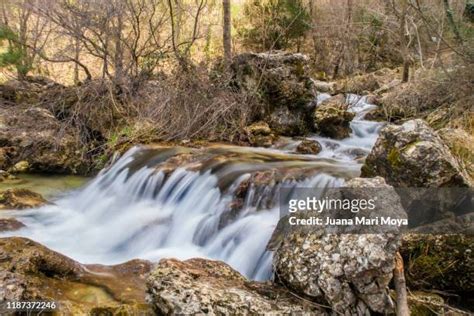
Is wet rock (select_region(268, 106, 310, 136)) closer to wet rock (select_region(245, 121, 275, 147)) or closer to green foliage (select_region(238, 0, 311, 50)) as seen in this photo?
wet rock (select_region(245, 121, 275, 147))

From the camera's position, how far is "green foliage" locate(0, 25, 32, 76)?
424 inches

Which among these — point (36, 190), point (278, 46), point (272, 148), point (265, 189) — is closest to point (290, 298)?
point (265, 189)

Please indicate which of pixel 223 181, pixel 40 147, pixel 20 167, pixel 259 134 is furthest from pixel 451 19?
pixel 20 167

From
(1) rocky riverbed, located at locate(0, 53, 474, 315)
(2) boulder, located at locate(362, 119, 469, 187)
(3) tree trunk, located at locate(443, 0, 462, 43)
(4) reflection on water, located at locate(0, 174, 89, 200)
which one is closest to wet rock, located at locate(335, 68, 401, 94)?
(1) rocky riverbed, located at locate(0, 53, 474, 315)

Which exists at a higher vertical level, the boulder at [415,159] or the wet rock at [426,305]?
the boulder at [415,159]

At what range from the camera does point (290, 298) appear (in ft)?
11.9

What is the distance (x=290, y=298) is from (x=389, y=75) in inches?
592

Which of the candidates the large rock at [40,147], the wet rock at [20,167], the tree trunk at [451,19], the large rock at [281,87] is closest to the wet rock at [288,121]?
the large rock at [281,87]

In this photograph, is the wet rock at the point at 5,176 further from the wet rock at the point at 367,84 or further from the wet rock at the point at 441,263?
the wet rock at the point at 367,84

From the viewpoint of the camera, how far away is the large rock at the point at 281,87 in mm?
10117

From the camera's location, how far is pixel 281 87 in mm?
10141

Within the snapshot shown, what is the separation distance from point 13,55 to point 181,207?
23.3 feet

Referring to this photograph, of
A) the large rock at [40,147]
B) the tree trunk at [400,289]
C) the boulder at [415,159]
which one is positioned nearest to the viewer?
the tree trunk at [400,289]

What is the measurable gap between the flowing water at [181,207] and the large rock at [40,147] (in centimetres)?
122
